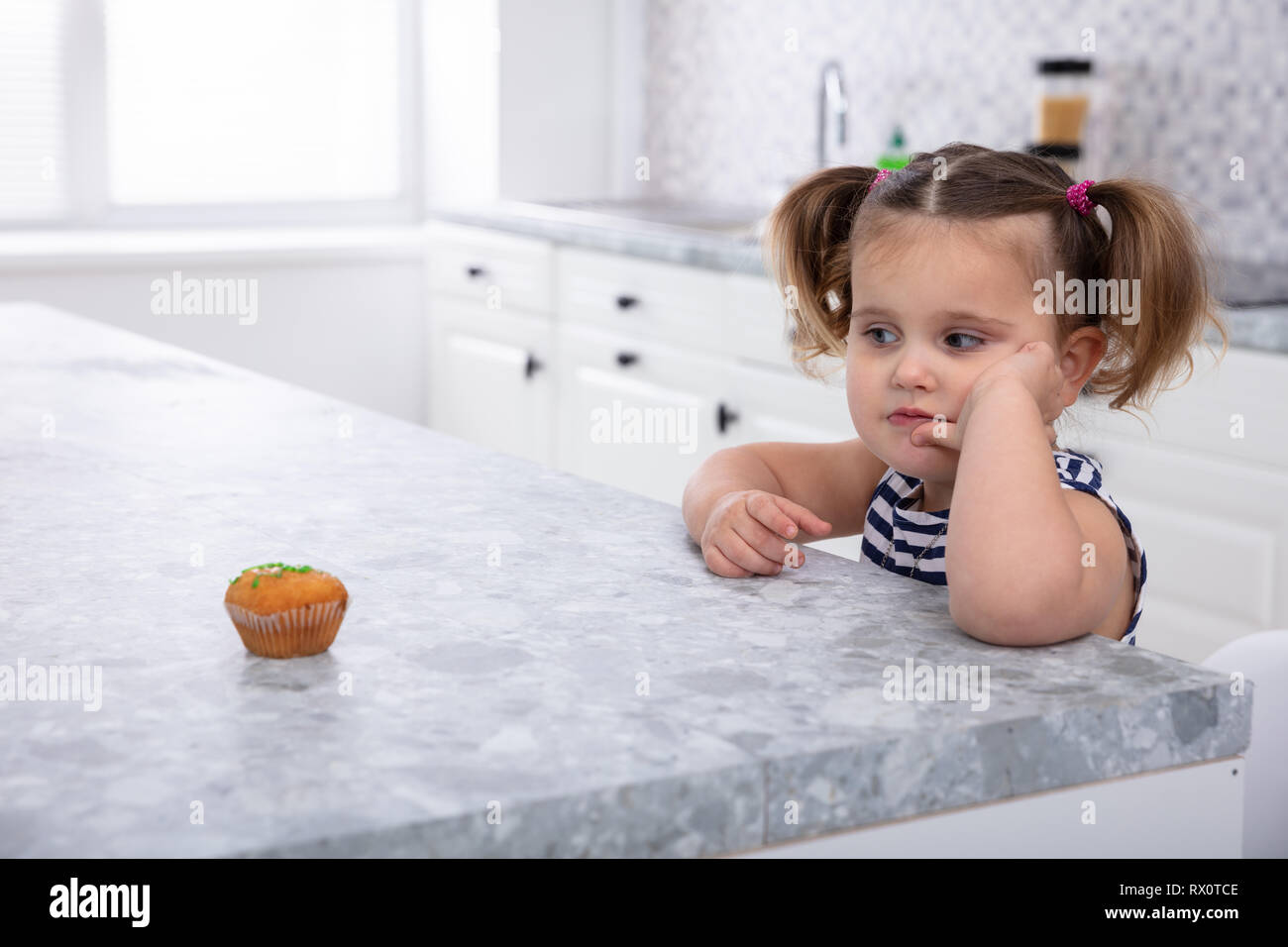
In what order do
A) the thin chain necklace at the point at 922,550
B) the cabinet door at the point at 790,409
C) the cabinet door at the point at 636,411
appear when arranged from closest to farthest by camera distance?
the thin chain necklace at the point at 922,550
the cabinet door at the point at 790,409
the cabinet door at the point at 636,411

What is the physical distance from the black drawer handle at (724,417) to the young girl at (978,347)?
175 cm

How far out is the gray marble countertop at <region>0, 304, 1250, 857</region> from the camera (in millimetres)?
574

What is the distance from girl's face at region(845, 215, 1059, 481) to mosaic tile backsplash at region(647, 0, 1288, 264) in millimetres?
1109

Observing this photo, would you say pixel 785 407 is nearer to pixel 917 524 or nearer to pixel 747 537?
pixel 917 524

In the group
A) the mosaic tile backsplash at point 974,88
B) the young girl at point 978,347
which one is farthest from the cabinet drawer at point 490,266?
the young girl at point 978,347

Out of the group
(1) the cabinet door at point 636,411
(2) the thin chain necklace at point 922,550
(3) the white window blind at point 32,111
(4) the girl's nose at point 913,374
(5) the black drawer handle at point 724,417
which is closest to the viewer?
(4) the girl's nose at point 913,374

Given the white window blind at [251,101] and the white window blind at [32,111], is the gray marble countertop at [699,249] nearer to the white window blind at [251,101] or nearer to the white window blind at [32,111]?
the white window blind at [251,101]

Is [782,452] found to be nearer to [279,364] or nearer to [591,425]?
[591,425]

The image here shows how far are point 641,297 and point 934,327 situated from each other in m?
2.22

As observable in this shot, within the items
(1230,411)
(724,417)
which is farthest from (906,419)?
(724,417)

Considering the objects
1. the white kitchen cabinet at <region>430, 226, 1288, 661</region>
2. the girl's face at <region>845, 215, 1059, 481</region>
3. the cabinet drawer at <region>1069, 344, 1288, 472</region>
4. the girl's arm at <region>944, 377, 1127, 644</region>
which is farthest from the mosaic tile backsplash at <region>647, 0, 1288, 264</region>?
the girl's arm at <region>944, 377, 1127, 644</region>

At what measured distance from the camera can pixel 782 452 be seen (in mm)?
1234

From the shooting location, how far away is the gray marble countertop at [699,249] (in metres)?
2.01

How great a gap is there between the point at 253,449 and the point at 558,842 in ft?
2.41
